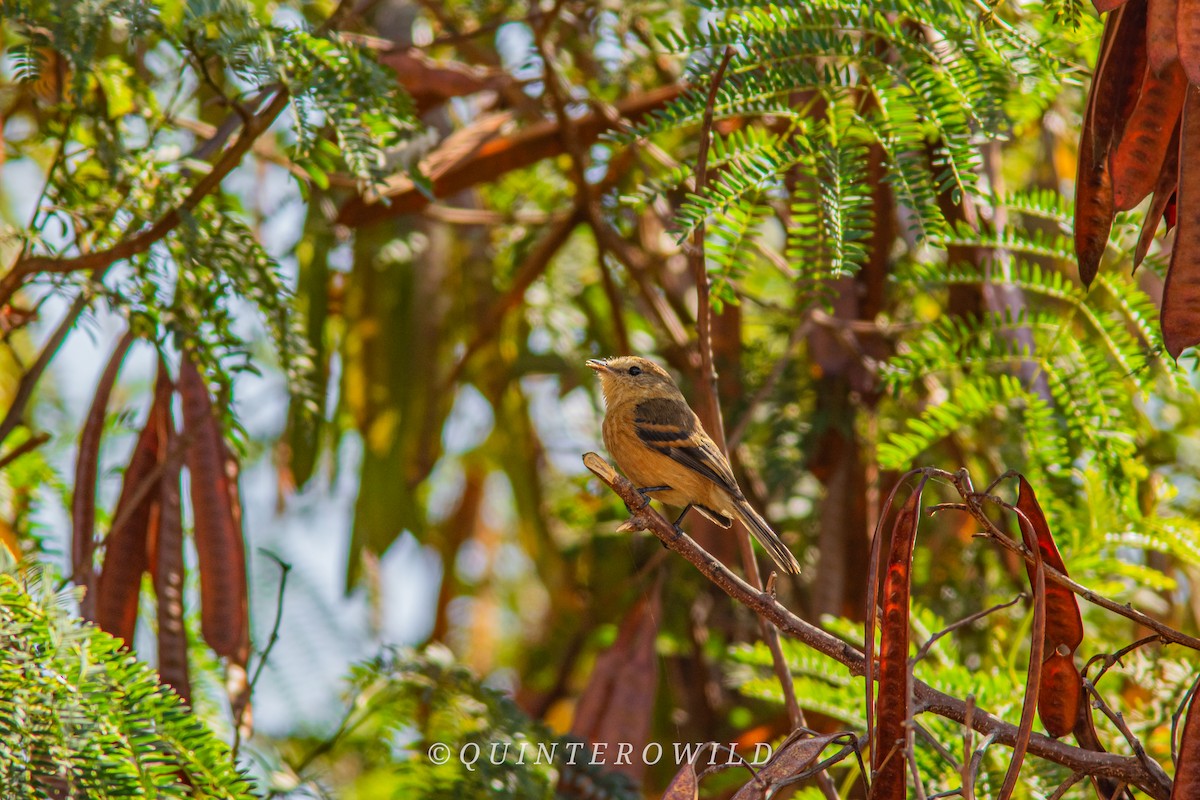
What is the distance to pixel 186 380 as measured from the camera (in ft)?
10.6

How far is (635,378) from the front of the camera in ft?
13.4

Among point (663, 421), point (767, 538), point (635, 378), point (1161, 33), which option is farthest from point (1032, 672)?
point (635, 378)

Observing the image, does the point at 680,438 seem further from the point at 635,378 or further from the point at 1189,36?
the point at 1189,36

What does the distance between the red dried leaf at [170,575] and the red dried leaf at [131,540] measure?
0.13ft

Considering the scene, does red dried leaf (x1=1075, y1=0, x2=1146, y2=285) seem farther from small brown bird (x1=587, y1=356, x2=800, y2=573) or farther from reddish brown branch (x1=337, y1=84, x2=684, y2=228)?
reddish brown branch (x1=337, y1=84, x2=684, y2=228)

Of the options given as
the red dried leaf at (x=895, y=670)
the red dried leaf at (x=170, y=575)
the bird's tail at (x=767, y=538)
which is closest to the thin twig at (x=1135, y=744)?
the red dried leaf at (x=895, y=670)

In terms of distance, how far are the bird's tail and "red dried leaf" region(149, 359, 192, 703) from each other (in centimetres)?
158

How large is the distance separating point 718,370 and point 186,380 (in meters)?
2.15

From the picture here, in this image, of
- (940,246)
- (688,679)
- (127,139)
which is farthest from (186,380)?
(688,679)

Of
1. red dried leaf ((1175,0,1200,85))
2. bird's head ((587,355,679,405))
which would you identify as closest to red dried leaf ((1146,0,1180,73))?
red dried leaf ((1175,0,1200,85))

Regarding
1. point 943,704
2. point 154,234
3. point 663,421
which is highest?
point 154,234

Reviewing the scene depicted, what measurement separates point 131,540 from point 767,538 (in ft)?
5.85

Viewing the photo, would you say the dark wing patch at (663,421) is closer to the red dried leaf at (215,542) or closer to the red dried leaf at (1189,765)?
the red dried leaf at (215,542)

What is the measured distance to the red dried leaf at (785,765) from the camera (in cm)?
185
